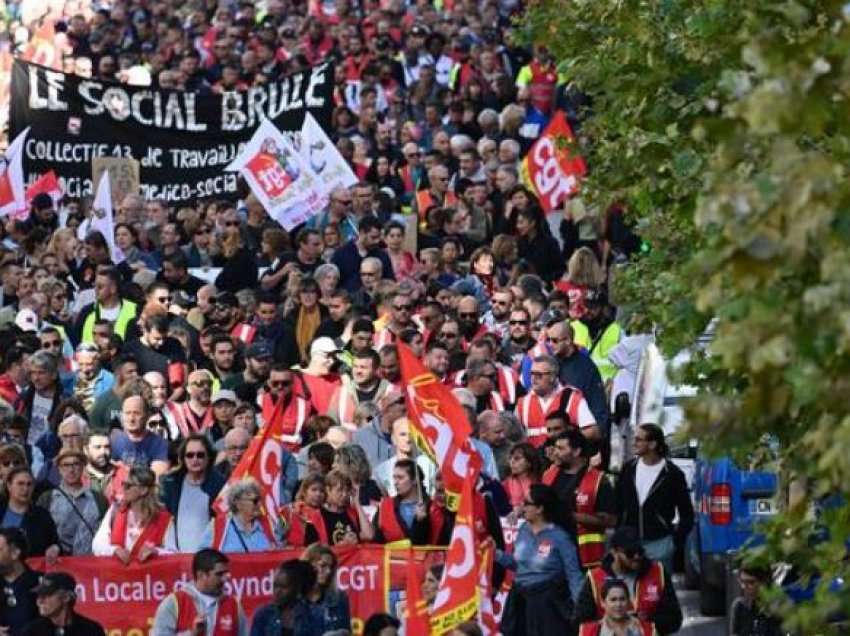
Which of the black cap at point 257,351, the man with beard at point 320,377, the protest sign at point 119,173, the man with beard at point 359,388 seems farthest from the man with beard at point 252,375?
the protest sign at point 119,173

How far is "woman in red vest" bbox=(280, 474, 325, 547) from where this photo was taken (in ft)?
55.7

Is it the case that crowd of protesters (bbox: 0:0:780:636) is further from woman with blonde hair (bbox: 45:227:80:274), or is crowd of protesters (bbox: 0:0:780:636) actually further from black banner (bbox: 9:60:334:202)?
black banner (bbox: 9:60:334:202)

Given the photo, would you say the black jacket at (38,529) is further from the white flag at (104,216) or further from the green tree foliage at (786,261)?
the white flag at (104,216)

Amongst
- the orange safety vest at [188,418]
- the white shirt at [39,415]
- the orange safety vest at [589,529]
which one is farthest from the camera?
the white shirt at [39,415]

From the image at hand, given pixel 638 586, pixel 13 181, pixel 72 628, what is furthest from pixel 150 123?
pixel 72 628

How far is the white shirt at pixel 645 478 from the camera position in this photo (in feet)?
59.7

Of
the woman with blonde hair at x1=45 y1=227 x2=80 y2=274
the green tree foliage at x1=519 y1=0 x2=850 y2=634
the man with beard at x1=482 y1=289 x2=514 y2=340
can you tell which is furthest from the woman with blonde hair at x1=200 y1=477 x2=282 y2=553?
the woman with blonde hair at x1=45 y1=227 x2=80 y2=274

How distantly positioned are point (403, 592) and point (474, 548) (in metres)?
1.15

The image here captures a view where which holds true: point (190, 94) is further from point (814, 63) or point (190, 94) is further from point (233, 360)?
point (814, 63)

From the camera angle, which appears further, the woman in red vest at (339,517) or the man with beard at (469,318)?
the man with beard at (469,318)

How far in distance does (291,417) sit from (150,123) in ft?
38.3

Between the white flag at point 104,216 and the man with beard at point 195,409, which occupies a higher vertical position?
the white flag at point 104,216

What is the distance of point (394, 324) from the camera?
72.0ft

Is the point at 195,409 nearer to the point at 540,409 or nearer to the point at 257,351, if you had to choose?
the point at 257,351
